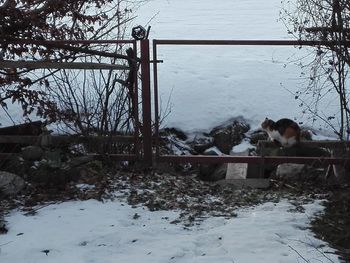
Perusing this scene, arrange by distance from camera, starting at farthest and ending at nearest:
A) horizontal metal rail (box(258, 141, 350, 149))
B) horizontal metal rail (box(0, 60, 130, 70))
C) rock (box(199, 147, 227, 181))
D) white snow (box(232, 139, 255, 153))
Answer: white snow (box(232, 139, 255, 153))
rock (box(199, 147, 227, 181))
horizontal metal rail (box(258, 141, 350, 149))
horizontal metal rail (box(0, 60, 130, 70))

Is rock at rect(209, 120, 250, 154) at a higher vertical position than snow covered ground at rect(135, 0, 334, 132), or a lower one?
lower

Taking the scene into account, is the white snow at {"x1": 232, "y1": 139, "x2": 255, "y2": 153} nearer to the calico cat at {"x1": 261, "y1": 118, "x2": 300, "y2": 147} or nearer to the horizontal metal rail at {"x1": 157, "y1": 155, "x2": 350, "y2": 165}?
the calico cat at {"x1": 261, "y1": 118, "x2": 300, "y2": 147}

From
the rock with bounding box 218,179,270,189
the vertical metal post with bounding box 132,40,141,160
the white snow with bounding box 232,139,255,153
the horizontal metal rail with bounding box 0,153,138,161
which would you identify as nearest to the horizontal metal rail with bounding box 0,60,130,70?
the vertical metal post with bounding box 132,40,141,160

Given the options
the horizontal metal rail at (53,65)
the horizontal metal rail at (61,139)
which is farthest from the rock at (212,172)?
the horizontal metal rail at (53,65)

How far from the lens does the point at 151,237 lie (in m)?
4.69

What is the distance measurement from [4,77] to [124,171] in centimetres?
170

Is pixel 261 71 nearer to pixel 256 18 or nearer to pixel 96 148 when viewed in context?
pixel 96 148

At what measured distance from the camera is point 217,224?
494 centimetres

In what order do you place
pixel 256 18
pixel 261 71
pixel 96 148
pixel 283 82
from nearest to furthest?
pixel 96 148 → pixel 283 82 → pixel 261 71 → pixel 256 18

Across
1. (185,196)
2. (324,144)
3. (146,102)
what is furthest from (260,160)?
(146,102)

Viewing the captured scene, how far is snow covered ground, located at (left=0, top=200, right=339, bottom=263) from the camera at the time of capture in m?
4.28

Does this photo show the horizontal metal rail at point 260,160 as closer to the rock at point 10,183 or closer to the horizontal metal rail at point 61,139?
the horizontal metal rail at point 61,139

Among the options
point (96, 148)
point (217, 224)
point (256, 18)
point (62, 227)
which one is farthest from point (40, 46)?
point (256, 18)

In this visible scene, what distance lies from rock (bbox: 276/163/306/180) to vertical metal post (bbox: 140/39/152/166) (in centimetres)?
156
